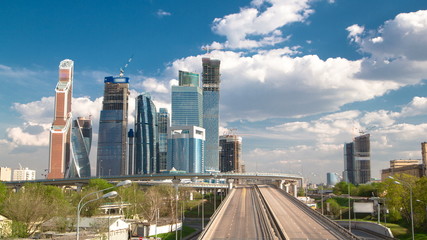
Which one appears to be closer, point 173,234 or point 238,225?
point 238,225

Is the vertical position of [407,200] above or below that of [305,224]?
above

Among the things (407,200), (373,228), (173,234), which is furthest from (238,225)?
(407,200)

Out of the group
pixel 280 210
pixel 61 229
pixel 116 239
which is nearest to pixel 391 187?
pixel 280 210

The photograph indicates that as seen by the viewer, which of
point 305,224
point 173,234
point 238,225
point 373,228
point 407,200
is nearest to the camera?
point 305,224

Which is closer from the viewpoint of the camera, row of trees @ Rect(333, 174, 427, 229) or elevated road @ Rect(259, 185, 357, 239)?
elevated road @ Rect(259, 185, 357, 239)

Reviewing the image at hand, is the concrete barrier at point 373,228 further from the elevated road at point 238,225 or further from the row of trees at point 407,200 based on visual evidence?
the elevated road at point 238,225

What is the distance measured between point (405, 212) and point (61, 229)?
85540 mm

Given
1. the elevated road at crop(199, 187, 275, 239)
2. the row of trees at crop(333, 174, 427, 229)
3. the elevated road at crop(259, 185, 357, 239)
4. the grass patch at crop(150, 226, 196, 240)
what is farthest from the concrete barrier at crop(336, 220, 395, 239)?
the grass patch at crop(150, 226, 196, 240)

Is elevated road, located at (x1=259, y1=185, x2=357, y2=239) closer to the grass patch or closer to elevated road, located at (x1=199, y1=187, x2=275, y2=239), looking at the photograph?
elevated road, located at (x1=199, y1=187, x2=275, y2=239)

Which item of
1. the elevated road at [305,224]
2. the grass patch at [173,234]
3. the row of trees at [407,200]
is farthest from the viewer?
the grass patch at [173,234]

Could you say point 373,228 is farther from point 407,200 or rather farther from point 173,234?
point 173,234

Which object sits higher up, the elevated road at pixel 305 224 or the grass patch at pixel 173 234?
the elevated road at pixel 305 224

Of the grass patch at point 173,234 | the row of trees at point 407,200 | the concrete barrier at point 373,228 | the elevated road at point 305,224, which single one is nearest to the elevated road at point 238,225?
the elevated road at point 305,224

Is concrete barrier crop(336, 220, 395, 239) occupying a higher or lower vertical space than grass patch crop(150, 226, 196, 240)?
higher
